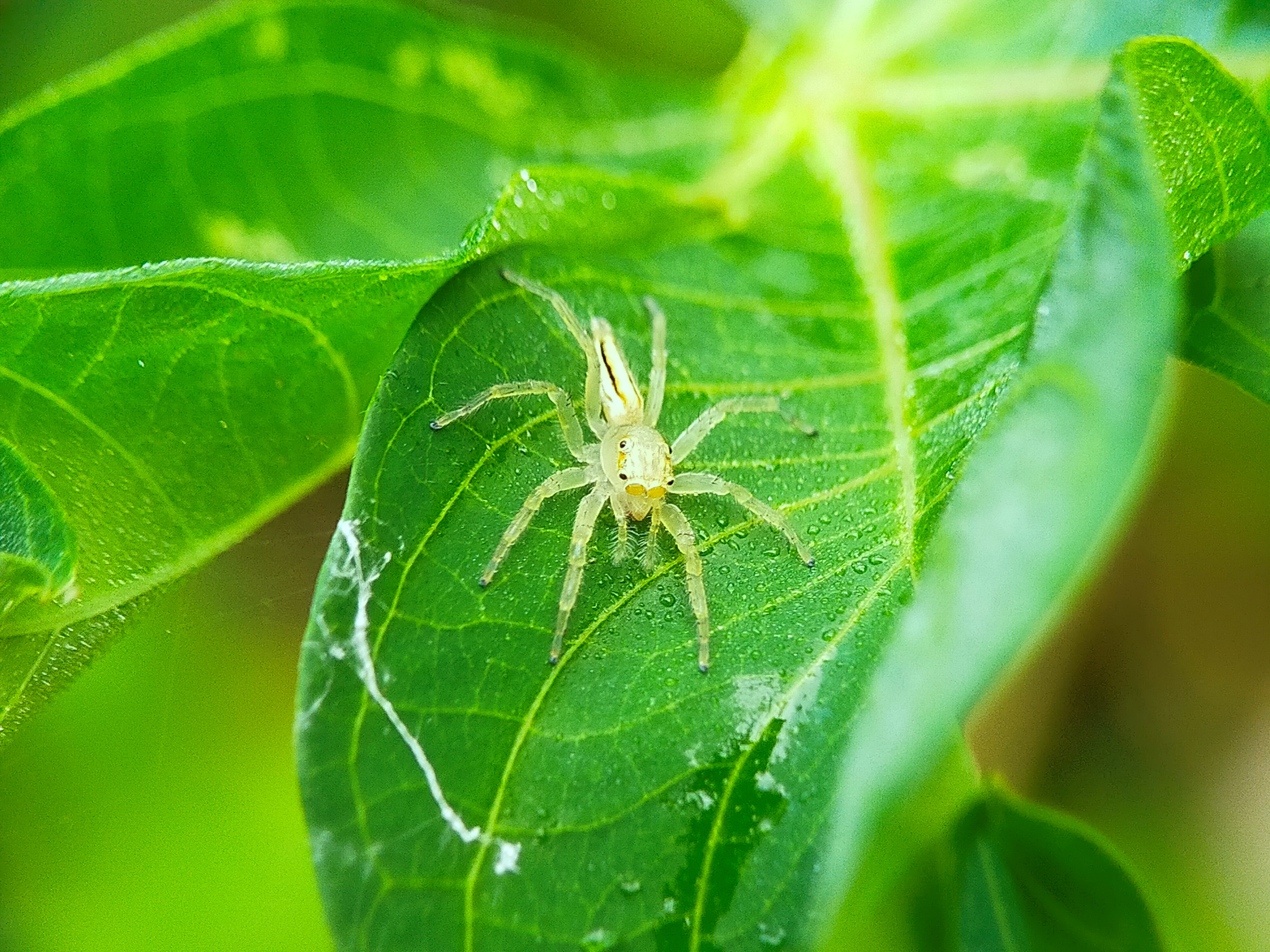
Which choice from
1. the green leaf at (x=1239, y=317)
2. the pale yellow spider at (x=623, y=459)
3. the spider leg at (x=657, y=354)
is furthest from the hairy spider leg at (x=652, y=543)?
the green leaf at (x=1239, y=317)

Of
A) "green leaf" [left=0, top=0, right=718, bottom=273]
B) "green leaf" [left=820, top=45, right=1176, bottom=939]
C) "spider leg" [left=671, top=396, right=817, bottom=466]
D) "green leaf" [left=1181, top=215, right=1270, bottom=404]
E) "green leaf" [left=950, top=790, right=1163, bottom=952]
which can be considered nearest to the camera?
"green leaf" [left=820, top=45, right=1176, bottom=939]

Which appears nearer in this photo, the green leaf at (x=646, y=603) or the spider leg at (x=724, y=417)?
the green leaf at (x=646, y=603)

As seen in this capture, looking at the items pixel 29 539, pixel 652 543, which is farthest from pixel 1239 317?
pixel 29 539

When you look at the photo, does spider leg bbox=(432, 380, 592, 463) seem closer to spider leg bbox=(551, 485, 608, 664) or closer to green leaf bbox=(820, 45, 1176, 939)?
spider leg bbox=(551, 485, 608, 664)

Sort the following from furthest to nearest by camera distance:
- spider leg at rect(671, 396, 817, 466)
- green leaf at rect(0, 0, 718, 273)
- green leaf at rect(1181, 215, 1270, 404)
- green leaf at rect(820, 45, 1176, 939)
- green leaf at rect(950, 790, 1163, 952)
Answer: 1. green leaf at rect(0, 0, 718, 273)
2. spider leg at rect(671, 396, 817, 466)
3. green leaf at rect(1181, 215, 1270, 404)
4. green leaf at rect(950, 790, 1163, 952)
5. green leaf at rect(820, 45, 1176, 939)

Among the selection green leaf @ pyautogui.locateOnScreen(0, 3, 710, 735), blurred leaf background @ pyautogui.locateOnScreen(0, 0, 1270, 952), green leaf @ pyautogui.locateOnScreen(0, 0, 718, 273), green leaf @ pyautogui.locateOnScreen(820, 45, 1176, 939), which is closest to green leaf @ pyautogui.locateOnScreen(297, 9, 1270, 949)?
green leaf @ pyautogui.locateOnScreen(820, 45, 1176, 939)

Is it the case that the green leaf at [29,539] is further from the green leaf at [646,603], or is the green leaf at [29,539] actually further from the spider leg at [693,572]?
the spider leg at [693,572]

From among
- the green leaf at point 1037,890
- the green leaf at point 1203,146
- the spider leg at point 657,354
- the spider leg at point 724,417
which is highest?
the spider leg at point 657,354
